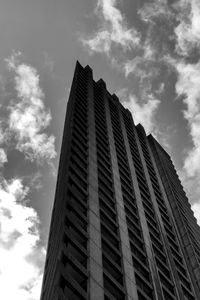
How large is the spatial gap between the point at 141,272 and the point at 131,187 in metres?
16.2

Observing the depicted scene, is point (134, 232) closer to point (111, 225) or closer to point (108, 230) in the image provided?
point (111, 225)

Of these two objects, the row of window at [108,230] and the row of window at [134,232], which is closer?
the row of window at [108,230]

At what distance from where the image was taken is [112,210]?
38.1 meters

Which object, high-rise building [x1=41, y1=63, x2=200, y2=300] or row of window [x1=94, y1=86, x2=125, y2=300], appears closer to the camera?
high-rise building [x1=41, y1=63, x2=200, y2=300]

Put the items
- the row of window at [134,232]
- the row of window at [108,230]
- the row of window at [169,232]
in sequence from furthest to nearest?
1. the row of window at [169,232]
2. the row of window at [134,232]
3. the row of window at [108,230]

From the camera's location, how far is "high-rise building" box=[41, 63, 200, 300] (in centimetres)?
2720

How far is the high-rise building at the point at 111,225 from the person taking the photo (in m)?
27.2

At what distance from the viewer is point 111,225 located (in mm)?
35781

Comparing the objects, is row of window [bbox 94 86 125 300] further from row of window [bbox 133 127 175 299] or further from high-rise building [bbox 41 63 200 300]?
row of window [bbox 133 127 175 299]

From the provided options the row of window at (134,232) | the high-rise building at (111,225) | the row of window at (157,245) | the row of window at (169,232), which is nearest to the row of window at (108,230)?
the high-rise building at (111,225)

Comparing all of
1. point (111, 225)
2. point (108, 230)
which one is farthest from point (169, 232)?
point (108, 230)

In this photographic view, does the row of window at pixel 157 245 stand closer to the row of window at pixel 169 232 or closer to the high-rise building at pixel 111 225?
the high-rise building at pixel 111 225

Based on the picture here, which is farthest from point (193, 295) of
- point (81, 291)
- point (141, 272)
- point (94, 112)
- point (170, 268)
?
point (94, 112)

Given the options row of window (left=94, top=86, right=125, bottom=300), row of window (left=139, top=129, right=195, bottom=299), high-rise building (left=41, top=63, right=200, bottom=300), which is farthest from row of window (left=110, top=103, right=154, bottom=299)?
row of window (left=139, top=129, right=195, bottom=299)
